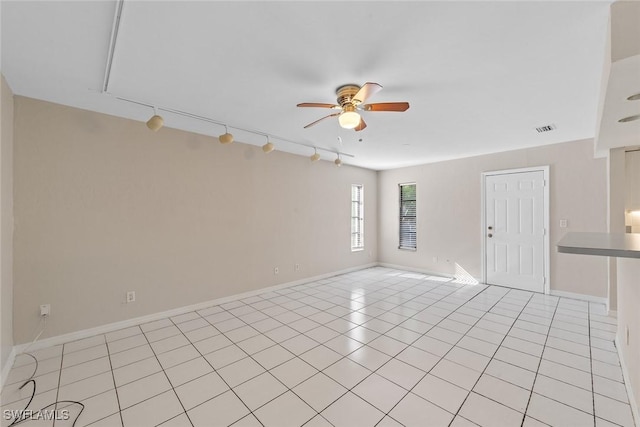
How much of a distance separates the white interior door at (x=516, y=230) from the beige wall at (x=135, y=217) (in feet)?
12.4

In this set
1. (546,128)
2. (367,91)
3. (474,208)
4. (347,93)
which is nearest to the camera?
(367,91)

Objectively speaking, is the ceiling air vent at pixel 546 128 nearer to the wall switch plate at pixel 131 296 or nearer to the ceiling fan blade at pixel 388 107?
the ceiling fan blade at pixel 388 107

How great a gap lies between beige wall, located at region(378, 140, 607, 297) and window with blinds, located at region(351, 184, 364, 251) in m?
0.65

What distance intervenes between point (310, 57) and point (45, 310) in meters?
3.68

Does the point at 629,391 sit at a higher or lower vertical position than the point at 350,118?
lower

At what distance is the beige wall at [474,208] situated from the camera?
4055 millimetres

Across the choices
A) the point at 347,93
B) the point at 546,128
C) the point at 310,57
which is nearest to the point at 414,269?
the point at 546,128

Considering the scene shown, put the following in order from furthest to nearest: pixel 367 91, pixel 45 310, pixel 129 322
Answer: pixel 129 322, pixel 45 310, pixel 367 91

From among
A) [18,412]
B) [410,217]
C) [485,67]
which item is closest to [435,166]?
[410,217]

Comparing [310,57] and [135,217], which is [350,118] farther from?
[135,217]

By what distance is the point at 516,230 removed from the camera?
4781mm

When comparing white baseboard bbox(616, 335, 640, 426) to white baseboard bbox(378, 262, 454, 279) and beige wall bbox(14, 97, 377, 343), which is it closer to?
white baseboard bbox(378, 262, 454, 279)

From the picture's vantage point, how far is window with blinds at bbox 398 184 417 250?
251 inches

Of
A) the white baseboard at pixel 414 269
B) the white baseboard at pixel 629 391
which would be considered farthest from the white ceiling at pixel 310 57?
the white baseboard at pixel 414 269
